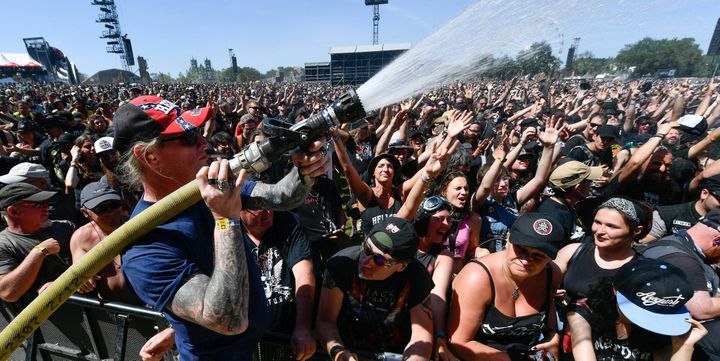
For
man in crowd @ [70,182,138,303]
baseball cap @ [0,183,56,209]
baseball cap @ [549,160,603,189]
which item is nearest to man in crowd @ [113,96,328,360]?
man in crowd @ [70,182,138,303]

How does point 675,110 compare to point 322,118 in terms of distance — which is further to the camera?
point 675,110

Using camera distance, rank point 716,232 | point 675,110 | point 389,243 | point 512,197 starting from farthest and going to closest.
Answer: point 675,110, point 512,197, point 716,232, point 389,243

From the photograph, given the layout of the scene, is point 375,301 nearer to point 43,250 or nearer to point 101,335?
point 101,335

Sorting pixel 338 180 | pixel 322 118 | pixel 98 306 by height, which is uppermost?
pixel 322 118

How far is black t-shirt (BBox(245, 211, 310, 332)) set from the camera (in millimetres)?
2816

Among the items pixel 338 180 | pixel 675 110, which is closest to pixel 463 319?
pixel 338 180

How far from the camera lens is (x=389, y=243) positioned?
2.44 meters

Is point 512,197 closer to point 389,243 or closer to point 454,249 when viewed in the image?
point 454,249

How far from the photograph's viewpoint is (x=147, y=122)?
1701 millimetres

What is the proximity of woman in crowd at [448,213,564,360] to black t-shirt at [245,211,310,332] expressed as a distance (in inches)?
50.4

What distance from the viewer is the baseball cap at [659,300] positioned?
236cm

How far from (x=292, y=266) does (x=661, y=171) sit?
5.92 meters

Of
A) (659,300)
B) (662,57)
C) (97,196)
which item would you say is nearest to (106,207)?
(97,196)

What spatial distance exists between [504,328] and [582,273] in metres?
1.17
